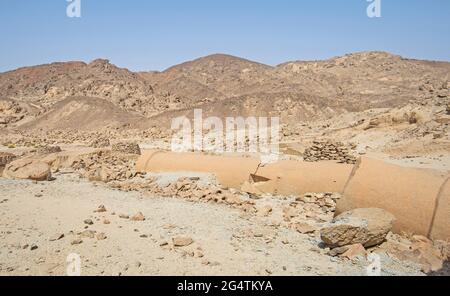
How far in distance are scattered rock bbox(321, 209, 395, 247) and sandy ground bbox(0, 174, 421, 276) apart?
0.26 meters

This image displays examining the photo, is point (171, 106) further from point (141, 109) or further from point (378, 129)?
point (378, 129)

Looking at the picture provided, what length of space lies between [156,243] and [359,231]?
277cm

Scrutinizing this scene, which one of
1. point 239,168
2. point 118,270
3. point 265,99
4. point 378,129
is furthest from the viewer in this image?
point 265,99

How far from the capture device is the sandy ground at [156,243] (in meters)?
4.70

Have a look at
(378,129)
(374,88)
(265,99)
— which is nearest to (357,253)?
(378,129)

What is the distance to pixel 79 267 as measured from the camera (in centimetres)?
465

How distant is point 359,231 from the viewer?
205 inches

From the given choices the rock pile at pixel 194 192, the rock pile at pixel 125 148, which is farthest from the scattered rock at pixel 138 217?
the rock pile at pixel 125 148

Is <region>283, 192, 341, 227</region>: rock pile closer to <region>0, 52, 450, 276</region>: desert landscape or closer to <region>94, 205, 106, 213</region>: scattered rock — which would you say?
<region>0, 52, 450, 276</region>: desert landscape

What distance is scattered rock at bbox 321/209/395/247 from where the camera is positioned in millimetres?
5199

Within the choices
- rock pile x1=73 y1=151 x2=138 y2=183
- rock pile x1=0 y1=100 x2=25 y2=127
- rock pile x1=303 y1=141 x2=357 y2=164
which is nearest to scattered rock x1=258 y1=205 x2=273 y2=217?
rock pile x1=73 y1=151 x2=138 y2=183

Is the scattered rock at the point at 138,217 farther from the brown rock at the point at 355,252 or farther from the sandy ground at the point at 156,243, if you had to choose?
the brown rock at the point at 355,252

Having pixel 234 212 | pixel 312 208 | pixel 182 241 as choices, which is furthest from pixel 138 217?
pixel 312 208
